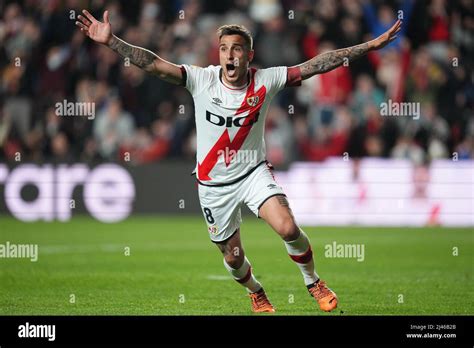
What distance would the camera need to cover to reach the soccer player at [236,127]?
33.7 feet

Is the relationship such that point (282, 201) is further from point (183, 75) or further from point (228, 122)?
point (183, 75)

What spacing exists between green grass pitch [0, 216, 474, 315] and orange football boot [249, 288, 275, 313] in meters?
0.09

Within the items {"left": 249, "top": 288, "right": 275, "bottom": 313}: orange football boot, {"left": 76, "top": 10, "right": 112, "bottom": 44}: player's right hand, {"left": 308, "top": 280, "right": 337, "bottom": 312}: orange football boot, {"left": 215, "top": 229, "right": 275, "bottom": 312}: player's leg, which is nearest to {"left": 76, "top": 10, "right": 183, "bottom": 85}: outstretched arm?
{"left": 76, "top": 10, "right": 112, "bottom": 44}: player's right hand

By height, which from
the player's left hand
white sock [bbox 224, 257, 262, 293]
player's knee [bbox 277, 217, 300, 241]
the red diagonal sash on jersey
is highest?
the player's left hand

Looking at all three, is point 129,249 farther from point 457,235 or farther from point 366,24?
point 366,24

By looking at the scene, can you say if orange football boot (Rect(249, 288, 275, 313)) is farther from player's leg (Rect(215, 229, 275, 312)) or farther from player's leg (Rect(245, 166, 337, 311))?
player's leg (Rect(245, 166, 337, 311))

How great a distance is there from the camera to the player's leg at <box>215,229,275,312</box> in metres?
10.6

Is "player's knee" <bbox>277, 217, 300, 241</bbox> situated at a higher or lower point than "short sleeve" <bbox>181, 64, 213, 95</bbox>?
lower

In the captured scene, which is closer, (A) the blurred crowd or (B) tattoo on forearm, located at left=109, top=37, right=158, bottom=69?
(B) tattoo on forearm, located at left=109, top=37, right=158, bottom=69

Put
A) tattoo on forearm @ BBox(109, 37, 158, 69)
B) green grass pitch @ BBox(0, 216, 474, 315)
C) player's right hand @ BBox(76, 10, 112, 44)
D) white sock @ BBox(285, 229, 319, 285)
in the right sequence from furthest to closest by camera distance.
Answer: green grass pitch @ BBox(0, 216, 474, 315), white sock @ BBox(285, 229, 319, 285), tattoo on forearm @ BBox(109, 37, 158, 69), player's right hand @ BBox(76, 10, 112, 44)

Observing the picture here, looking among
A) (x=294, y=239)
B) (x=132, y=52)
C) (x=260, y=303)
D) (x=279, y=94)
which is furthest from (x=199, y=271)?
(x=279, y=94)

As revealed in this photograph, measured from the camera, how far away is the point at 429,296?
11875 millimetres
